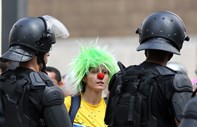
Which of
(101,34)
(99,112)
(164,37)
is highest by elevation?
(164,37)

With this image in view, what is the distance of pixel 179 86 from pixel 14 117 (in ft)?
3.83

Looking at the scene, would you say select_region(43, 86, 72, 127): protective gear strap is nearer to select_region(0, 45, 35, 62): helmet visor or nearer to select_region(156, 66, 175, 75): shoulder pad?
select_region(0, 45, 35, 62): helmet visor

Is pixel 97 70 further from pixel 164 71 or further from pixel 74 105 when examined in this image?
pixel 164 71

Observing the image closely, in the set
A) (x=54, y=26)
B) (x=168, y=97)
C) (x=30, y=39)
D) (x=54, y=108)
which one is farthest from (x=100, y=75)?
(x=168, y=97)

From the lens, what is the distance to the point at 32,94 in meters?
5.51

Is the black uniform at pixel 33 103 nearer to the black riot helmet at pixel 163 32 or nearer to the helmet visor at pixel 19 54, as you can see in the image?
the helmet visor at pixel 19 54

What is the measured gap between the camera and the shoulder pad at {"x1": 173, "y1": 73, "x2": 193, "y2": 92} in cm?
531

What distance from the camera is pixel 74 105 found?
6.82m

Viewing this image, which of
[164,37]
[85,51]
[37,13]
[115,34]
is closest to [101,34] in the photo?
[115,34]

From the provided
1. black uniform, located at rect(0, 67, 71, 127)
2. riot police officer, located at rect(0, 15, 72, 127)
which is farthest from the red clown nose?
black uniform, located at rect(0, 67, 71, 127)

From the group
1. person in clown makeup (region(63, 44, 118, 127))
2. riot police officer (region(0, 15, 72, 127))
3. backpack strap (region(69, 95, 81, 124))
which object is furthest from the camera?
person in clown makeup (region(63, 44, 118, 127))

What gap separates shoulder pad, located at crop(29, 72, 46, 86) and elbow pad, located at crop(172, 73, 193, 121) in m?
0.92

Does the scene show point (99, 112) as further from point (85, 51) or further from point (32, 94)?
point (32, 94)

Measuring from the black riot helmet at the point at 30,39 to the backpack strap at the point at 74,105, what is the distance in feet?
3.24
